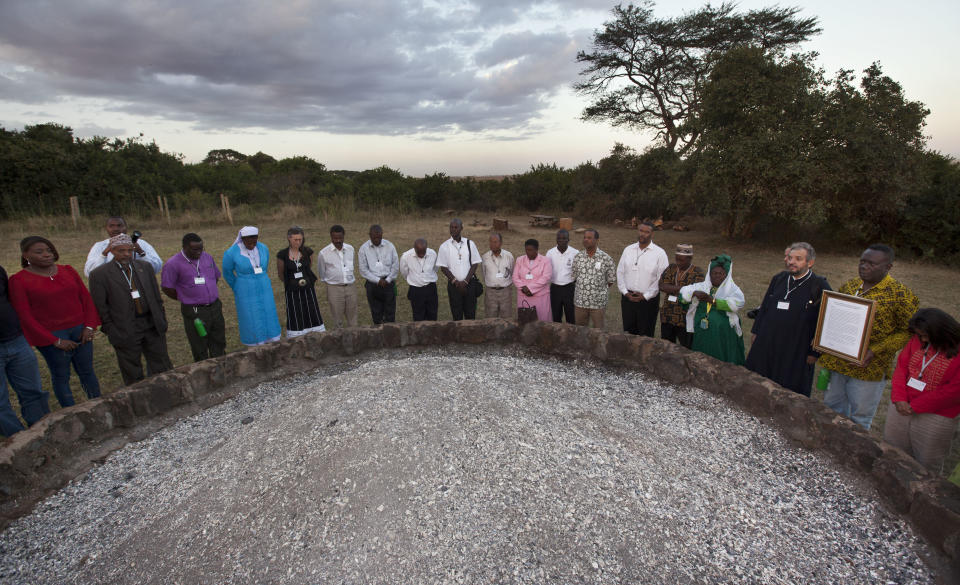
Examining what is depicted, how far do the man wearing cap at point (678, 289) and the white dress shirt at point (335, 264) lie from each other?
3.18 metres

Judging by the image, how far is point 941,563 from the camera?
1872 mm

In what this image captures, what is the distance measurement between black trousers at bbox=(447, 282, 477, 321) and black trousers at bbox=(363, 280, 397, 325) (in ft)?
2.09

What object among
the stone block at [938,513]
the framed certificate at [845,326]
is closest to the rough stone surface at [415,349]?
the stone block at [938,513]

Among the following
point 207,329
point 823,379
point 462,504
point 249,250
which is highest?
point 249,250

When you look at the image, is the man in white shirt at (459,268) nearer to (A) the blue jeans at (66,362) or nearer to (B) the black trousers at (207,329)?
(B) the black trousers at (207,329)

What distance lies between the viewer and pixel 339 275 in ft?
16.3

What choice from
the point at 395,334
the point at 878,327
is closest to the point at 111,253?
the point at 395,334

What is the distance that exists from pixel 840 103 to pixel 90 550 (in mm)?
12946

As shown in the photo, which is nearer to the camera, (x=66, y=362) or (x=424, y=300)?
(x=66, y=362)

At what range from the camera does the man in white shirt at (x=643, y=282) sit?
14.6 feet

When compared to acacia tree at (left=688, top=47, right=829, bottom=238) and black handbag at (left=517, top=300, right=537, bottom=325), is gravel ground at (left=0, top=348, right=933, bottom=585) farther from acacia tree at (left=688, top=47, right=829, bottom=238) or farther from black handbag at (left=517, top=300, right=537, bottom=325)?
acacia tree at (left=688, top=47, right=829, bottom=238)

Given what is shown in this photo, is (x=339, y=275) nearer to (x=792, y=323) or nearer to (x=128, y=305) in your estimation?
(x=128, y=305)

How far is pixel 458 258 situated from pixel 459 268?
0.36ft

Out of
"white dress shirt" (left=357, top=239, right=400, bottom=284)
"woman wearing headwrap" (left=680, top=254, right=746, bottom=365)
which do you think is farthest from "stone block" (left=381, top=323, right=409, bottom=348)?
"woman wearing headwrap" (left=680, top=254, right=746, bottom=365)
